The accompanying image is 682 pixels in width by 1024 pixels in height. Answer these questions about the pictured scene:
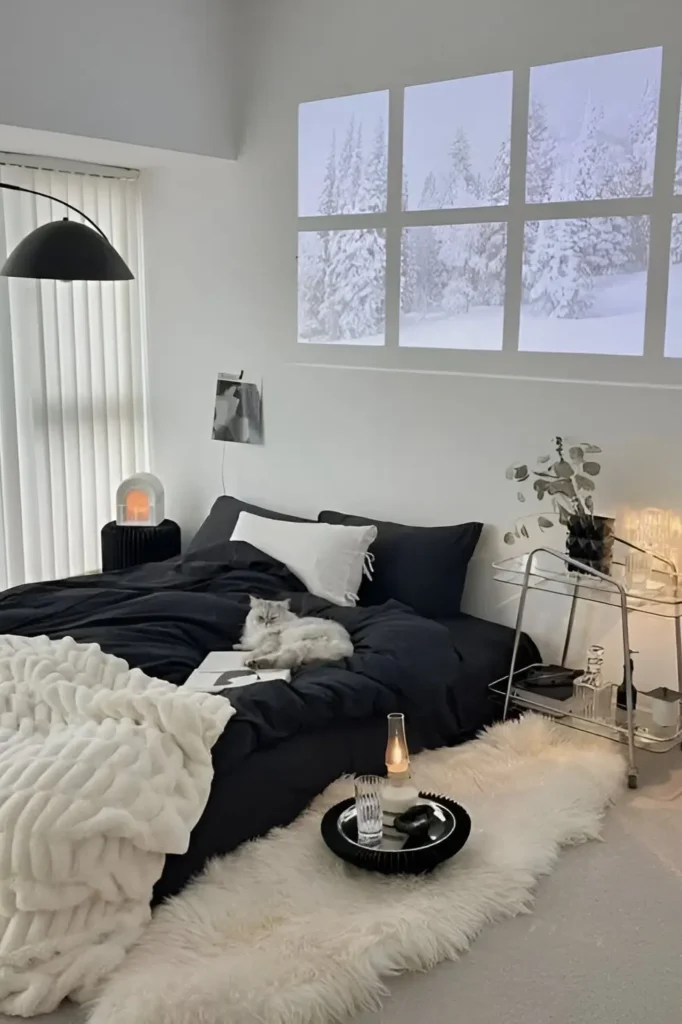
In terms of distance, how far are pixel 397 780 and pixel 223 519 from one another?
1.99 m

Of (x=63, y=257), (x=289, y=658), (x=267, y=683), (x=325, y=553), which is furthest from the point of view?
(x=325, y=553)

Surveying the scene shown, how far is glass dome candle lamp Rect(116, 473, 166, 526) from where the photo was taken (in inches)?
180

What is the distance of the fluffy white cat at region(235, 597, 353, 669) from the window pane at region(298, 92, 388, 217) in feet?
5.52

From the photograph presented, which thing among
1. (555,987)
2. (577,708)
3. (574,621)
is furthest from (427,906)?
(574,621)

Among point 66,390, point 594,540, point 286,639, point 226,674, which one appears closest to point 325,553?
point 286,639

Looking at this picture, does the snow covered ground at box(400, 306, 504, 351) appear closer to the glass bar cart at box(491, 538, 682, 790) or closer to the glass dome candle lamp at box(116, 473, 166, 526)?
the glass bar cart at box(491, 538, 682, 790)

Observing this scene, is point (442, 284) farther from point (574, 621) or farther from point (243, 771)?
point (243, 771)

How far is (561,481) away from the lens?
10.6 ft

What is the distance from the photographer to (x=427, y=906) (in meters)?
2.32

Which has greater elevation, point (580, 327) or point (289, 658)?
point (580, 327)

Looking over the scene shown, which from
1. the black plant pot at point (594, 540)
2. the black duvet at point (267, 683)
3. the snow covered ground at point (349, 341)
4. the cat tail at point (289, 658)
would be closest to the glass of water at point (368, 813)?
the black duvet at point (267, 683)

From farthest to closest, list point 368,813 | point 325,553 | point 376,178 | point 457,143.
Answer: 1. point 376,178
2. point 325,553
3. point 457,143
4. point 368,813

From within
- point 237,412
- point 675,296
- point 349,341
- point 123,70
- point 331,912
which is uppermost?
point 123,70

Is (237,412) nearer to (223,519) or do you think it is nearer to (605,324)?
(223,519)
